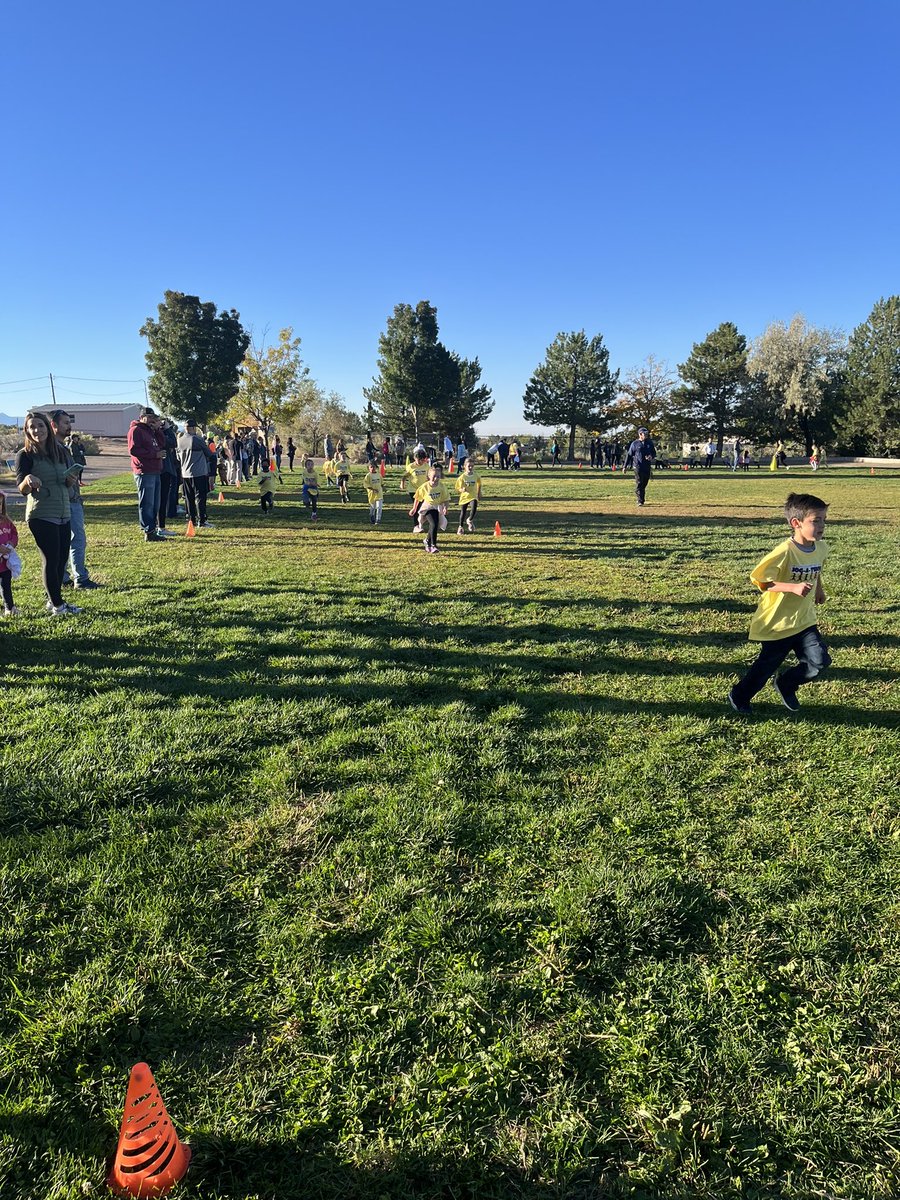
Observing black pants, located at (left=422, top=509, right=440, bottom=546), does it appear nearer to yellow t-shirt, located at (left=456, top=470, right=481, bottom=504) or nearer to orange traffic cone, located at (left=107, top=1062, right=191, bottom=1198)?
yellow t-shirt, located at (left=456, top=470, right=481, bottom=504)

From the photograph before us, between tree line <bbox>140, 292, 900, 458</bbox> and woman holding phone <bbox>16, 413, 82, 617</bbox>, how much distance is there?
40.2m

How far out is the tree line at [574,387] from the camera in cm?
4644

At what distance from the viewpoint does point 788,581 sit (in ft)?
15.5

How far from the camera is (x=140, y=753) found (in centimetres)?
404

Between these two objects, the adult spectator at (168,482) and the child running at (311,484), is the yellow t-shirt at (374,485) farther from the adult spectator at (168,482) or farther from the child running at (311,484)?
the adult spectator at (168,482)

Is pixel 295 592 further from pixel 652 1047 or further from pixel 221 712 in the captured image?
pixel 652 1047

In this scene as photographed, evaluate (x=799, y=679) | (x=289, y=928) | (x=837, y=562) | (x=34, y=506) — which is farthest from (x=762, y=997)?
(x=837, y=562)

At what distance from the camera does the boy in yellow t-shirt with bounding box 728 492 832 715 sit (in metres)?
4.63

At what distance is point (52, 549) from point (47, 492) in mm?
606

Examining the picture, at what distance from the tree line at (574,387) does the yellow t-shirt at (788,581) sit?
145 ft

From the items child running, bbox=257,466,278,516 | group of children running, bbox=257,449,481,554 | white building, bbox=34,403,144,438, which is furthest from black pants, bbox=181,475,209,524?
white building, bbox=34,403,144,438

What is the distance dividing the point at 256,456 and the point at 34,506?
77.3 feet

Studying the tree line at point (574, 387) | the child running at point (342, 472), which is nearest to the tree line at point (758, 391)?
the tree line at point (574, 387)

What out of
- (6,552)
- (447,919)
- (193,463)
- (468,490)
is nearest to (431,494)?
(468,490)
